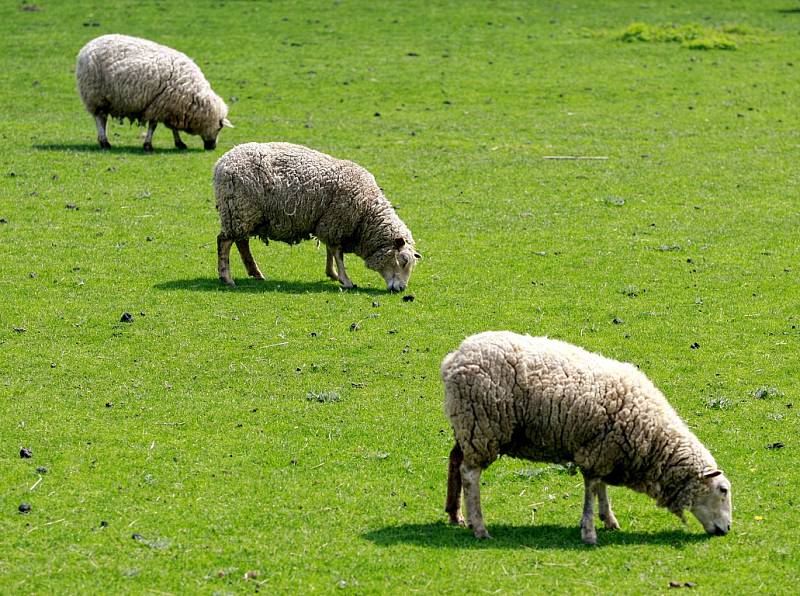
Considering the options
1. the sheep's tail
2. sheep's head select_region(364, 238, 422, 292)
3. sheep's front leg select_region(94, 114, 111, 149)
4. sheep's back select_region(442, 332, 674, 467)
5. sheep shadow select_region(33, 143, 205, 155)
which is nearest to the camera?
sheep's back select_region(442, 332, 674, 467)

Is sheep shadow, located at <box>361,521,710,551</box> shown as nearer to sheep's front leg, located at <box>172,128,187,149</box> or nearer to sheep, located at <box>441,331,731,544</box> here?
sheep, located at <box>441,331,731,544</box>

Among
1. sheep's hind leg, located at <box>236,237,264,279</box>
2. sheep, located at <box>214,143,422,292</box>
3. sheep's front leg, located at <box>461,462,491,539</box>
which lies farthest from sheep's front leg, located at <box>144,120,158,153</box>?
sheep's front leg, located at <box>461,462,491,539</box>

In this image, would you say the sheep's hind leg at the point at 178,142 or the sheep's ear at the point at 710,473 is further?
the sheep's hind leg at the point at 178,142

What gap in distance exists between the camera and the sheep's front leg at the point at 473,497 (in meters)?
9.92

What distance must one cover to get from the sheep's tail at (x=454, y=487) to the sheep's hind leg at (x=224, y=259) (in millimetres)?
7791

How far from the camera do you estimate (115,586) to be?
360 inches

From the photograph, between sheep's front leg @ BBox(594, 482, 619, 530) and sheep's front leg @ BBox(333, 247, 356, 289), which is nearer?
sheep's front leg @ BBox(594, 482, 619, 530)

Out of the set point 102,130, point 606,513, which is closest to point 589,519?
point 606,513

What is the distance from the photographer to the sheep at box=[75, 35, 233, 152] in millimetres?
23469

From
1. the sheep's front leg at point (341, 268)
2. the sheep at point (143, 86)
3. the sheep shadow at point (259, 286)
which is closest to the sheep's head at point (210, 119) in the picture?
the sheep at point (143, 86)

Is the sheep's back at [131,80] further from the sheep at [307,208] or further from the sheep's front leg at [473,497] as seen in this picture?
the sheep's front leg at [473,497]

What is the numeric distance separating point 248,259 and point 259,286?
52 centimetres

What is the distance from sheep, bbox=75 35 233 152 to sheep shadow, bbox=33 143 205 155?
0.52 meters

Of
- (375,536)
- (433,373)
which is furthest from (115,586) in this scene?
(433,373)
